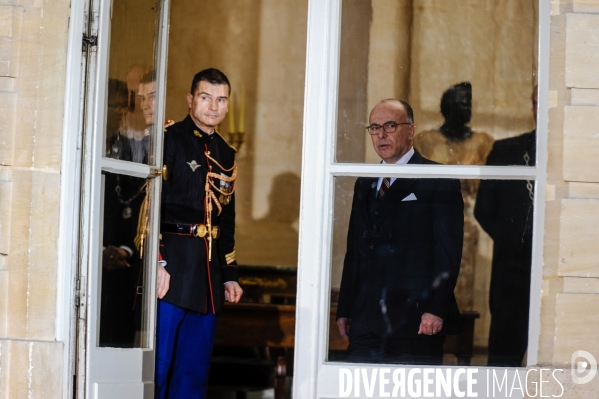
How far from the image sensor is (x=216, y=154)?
4.57 m

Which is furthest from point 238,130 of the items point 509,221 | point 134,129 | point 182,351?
point 509,221

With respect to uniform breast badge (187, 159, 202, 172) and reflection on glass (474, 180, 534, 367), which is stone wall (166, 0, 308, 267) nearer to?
uniform breast badge (187, 159, 202, 172)

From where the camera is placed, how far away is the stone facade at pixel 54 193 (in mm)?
3502

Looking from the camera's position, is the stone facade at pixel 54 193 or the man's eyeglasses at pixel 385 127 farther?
the man's eyeglasses at pixel 385 127

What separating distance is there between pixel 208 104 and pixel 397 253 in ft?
4.35

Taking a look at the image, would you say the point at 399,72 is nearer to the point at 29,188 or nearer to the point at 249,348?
the point at 29,188

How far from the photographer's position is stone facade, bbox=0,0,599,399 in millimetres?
3502

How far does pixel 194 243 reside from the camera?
4426mm

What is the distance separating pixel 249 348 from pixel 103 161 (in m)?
3.16

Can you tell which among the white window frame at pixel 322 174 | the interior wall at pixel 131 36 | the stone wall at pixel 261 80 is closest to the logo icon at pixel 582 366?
the white window frame at pixel 322 174

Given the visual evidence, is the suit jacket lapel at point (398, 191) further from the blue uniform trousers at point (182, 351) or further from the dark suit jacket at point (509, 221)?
the blue uniform trousers at point (182, 351)

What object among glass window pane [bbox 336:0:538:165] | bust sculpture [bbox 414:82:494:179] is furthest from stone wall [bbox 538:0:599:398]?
bust sculpture [bbox 414:82:494:179]

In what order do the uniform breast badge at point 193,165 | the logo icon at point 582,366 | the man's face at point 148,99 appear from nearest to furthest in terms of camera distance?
the logo icon at point 582,366 < the man's face at point 148,99 < the uniform breast badge at point 193,165

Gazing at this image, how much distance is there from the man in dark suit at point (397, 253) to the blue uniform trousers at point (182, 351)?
1.03m
